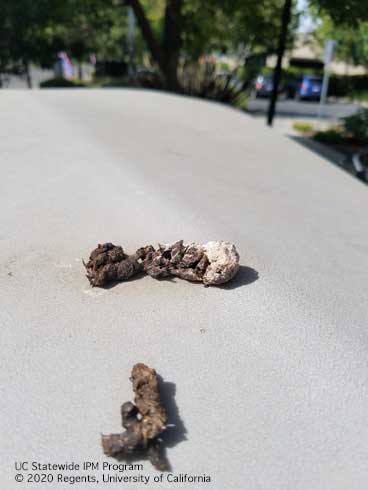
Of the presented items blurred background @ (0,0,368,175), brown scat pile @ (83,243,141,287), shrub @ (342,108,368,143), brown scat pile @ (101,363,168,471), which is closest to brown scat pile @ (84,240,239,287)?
brown scat pile @ (83,243,141,287)

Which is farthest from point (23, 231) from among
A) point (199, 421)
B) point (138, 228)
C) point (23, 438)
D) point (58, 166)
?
point (199, 421)

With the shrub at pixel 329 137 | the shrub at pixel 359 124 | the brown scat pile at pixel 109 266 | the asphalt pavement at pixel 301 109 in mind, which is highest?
the brown scat pile at pixel 109 266

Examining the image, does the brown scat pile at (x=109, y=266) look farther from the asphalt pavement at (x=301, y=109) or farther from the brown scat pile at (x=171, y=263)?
the asphalt pavement at (x=301, y=109)

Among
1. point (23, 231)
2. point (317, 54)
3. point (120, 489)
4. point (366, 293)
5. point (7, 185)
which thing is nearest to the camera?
point (120, 489)

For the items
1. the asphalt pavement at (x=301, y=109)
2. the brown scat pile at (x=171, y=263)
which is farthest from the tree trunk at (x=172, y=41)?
the brown scat pile at (x=171, y=263)

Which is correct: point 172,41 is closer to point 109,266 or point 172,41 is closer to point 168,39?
point 168,39

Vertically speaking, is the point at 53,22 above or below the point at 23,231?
above

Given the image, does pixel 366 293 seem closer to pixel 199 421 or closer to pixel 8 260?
pixel 199 421
